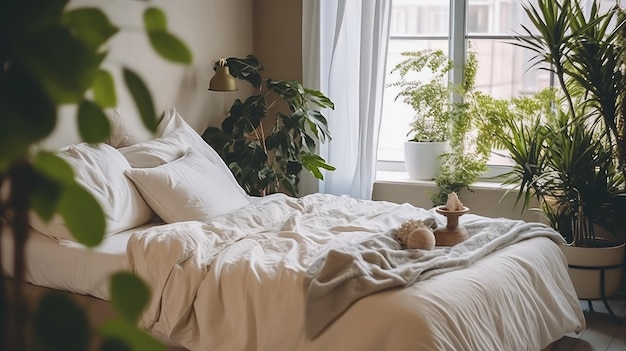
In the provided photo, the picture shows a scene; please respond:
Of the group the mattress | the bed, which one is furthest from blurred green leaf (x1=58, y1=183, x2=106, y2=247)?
the mattress

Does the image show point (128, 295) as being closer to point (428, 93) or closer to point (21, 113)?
point (21, 113)

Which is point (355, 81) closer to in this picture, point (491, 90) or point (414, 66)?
point (414, 66)

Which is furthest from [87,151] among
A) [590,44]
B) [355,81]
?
[590,44]

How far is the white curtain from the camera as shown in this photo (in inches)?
204

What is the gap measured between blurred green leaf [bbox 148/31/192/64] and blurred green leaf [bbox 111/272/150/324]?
15 cm

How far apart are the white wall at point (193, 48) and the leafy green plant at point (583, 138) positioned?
2008mm

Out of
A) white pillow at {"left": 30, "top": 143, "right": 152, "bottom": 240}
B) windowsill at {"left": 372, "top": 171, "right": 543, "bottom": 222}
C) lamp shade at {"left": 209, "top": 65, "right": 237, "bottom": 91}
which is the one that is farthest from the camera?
windowsill at {"left": 372, "top": 171, "right": 543, "bottom": 222}

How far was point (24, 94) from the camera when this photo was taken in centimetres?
44

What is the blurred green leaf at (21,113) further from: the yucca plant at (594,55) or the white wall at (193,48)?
the yucca plant at (594,55)

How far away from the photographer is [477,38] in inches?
207

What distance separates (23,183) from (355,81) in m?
4.86

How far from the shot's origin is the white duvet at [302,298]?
103 inches

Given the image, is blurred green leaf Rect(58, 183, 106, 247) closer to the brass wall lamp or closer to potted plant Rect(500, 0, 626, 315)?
Answer: potted plant Rect(500, 0, 626, 315)

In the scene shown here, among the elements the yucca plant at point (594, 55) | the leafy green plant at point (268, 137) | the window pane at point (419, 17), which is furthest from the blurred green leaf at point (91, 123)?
the window pane at point (419, 17)
